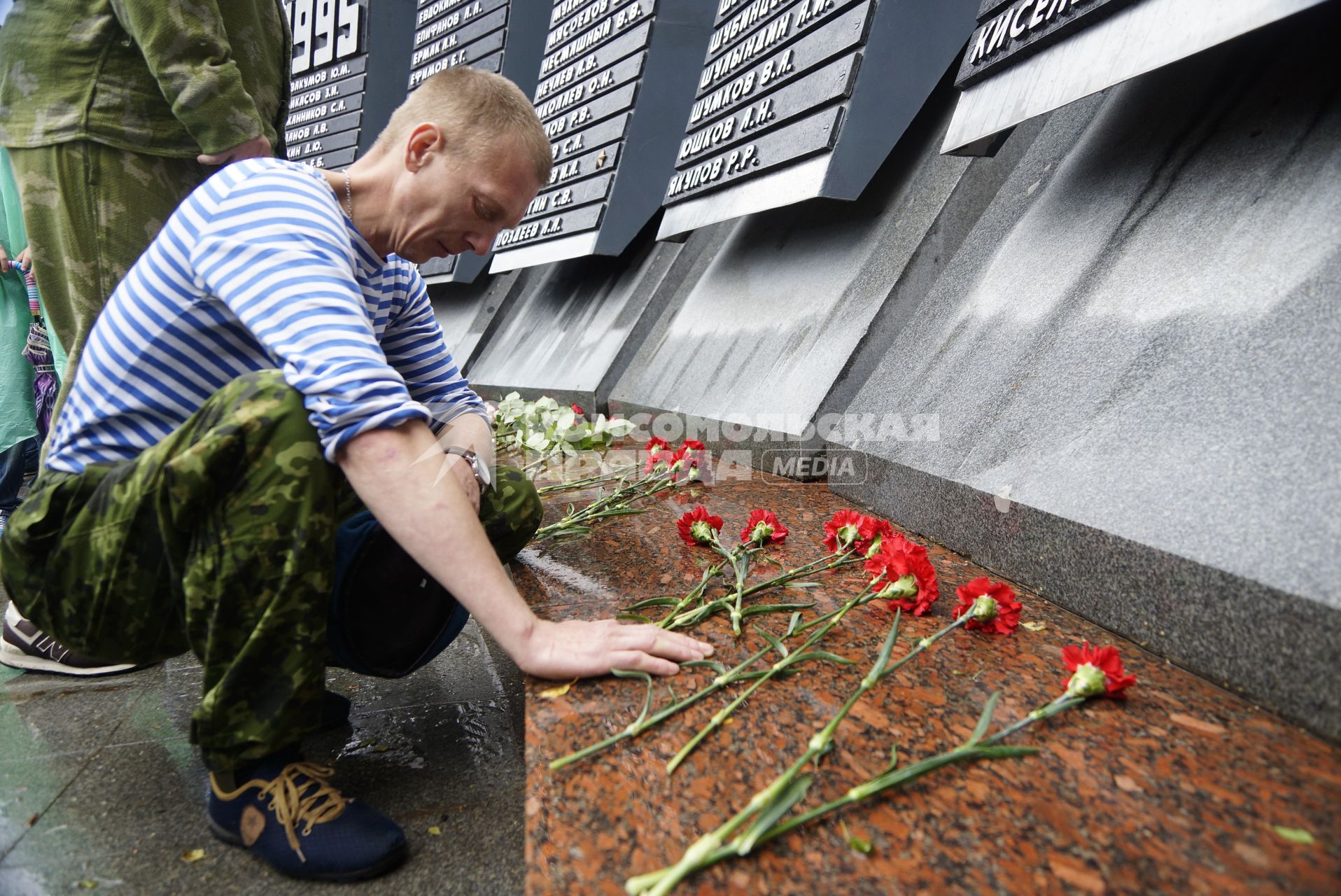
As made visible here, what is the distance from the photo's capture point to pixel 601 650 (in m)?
1.42

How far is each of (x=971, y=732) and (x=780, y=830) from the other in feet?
1.30

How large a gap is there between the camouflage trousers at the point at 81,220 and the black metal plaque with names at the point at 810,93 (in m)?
2.58

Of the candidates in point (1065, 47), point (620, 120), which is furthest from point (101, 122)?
point (620, 120)

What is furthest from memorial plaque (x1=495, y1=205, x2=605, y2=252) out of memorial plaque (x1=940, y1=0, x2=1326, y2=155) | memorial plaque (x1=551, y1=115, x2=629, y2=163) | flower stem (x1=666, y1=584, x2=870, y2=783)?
flower stem (x1=666, y1=584, x2=870, y2=783)

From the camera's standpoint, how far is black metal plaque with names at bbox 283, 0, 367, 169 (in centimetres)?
934

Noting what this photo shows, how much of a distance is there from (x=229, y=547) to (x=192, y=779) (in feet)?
2.26

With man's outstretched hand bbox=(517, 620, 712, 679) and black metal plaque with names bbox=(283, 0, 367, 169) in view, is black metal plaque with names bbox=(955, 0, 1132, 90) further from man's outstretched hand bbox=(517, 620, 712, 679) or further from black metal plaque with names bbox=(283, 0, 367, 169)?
black metal plaque with names bbox=(283, 0, 367, 169)

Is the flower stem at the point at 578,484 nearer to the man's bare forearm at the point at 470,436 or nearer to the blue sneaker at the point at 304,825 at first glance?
the man's bare forearm at the point at 470,436

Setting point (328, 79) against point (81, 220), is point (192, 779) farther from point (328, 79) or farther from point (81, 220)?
point (328, 79)

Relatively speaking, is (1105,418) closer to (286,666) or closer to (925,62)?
(286,666)

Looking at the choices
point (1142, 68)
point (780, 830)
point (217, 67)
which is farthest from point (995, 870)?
point (217, 67)

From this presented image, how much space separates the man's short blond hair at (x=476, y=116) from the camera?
5.55ft
